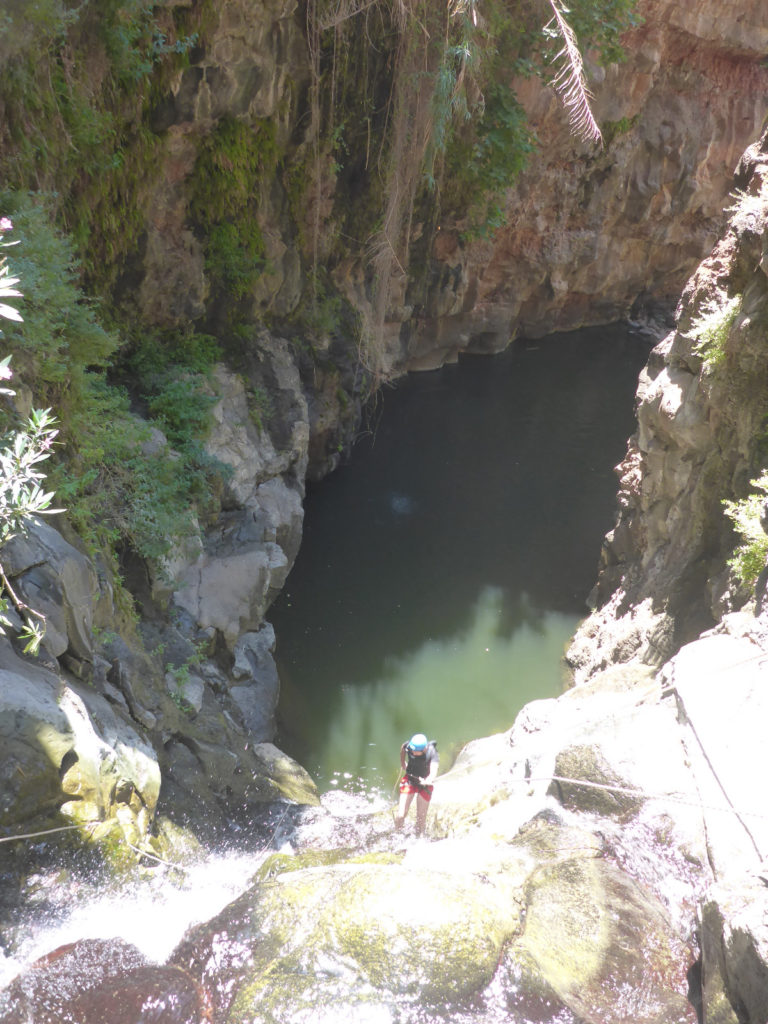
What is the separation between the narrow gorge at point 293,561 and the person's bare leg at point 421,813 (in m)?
0.29

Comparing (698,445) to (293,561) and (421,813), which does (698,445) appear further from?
(293,561)

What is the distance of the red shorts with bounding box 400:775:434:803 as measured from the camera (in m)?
5.47

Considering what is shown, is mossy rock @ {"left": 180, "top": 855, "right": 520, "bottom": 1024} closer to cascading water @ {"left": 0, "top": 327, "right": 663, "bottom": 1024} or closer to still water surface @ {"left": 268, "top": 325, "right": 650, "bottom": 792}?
cascading water @ {"left": 0, "top": 327, "right": 663, "bottom": 1024}

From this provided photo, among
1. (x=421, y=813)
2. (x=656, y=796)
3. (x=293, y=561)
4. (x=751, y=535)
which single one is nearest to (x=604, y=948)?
(x=656, y=796)

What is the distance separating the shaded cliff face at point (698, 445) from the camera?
20.8 ft

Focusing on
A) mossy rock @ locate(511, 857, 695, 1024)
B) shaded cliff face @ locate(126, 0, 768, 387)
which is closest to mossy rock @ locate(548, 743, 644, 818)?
mossy rock @ locate(511, 857, 695, 1024)

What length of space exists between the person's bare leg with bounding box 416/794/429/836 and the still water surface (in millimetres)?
1569

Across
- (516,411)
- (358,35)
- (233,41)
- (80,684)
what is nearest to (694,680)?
(80,684)

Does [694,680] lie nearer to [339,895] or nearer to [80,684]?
[339,895]

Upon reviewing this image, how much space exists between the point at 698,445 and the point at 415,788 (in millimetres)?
4227

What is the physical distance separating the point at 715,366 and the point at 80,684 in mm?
5729

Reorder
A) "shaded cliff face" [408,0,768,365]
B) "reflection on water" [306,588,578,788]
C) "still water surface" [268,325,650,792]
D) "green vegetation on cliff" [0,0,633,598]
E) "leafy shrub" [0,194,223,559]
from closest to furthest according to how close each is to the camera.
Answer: "leafy shrub" [0,194,223,559], "green vegetation on cliff" [0,0,633,598], "reflection on water" [306,588,578,788], "still water surface" [268,325,650,792], "shaded cliff face" [408,0,768,365]

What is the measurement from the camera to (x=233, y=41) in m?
7.39

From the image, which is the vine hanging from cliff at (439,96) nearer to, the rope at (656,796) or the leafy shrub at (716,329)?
the leafy shrub at (716,329)
